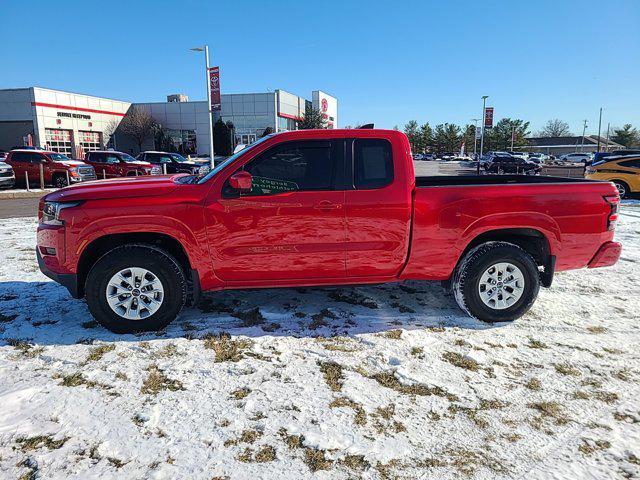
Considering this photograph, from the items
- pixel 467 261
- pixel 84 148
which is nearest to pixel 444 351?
pixel 467 261

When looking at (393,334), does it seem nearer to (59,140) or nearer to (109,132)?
(59,140)

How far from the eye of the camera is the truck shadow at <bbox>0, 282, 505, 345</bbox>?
13.1 feet

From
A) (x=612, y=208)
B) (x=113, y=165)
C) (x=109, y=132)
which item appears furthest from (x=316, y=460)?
(x=109, y=132)

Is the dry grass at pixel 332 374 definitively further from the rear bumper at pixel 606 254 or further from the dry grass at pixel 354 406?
the rear bumper at pixel 606 254

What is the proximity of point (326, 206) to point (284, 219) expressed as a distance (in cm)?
39

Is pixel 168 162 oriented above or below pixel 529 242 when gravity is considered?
above

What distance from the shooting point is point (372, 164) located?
406 centimetres

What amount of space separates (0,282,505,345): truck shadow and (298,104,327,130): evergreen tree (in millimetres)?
49962

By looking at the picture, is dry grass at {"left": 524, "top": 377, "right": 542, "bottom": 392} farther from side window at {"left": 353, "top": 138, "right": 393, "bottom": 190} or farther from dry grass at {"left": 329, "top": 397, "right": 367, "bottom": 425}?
side window at {"left": 353, "top": 138, "right": 393, "bottom": 190}

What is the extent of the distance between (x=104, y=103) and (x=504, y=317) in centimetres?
5471

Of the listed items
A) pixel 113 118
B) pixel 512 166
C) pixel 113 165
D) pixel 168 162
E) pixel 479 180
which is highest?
pixel 113 118

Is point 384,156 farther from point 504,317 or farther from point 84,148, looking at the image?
point 84,148

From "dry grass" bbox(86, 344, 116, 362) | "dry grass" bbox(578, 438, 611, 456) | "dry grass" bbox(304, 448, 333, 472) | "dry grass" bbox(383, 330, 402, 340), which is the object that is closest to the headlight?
"dry grass" bbox(86, 344, 116, 362)

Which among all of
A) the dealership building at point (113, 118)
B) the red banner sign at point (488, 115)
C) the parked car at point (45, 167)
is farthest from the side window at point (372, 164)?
the dealership building at point (113, 118)
